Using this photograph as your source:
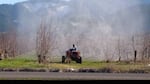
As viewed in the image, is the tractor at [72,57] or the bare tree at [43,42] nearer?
the tractor at [72,57]

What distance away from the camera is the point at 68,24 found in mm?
151250

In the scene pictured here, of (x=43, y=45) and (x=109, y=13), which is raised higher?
(x=109, y=13)

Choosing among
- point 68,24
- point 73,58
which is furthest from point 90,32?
point 73,58

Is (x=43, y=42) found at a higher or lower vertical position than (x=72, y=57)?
higher

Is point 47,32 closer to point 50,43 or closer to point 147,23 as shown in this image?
point 50,43

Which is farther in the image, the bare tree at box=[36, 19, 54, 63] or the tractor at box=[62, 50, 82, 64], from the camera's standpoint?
the bare tree at box=[36, 19, 54, 63]

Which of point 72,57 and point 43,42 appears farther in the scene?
point 43,42

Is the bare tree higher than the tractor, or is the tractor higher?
the bare tree

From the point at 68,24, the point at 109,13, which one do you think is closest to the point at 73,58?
the point at 109,13

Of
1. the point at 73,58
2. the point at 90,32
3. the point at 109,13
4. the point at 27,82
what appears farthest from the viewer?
the point at 109,13

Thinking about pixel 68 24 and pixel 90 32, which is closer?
pixel 90 32

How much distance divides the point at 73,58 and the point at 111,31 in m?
76.1

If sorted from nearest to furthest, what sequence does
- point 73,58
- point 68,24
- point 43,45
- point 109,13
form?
point 73,58 < point 43,45 < point 109,13 < point 68,24

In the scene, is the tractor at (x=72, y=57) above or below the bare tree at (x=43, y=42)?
below
